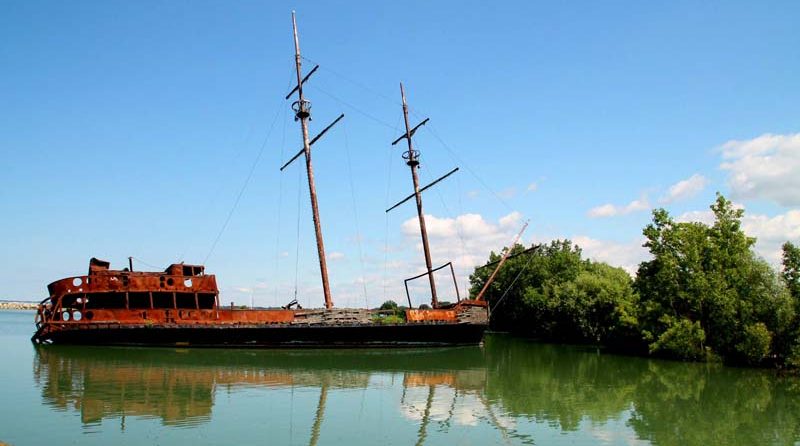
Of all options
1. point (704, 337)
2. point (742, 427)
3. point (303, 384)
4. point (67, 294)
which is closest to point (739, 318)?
point (704, 337)

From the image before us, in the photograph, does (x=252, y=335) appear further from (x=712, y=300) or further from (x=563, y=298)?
(x=563, y=298)

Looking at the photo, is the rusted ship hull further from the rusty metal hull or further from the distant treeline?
the distant treeline

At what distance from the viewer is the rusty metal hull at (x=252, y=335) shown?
3070cm

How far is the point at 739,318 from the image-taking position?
27.0 m

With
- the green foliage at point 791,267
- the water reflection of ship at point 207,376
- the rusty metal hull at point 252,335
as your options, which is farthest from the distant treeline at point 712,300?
the rusty metal hull at point 252,335

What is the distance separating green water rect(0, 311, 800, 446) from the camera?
12.1 m

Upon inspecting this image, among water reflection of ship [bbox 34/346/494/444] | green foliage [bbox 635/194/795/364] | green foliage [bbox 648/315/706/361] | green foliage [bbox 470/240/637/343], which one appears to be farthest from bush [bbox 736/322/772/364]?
water reflection of ship [bbox 34/346/494/444]

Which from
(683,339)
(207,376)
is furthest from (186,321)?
(683,339)

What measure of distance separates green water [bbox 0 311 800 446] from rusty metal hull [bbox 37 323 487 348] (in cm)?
326

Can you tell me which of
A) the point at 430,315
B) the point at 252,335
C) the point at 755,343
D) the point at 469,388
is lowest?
the point at 469,388

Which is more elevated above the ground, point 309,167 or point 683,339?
point 309,167

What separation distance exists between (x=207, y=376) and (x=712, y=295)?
23092mm

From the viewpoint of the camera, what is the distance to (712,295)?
27.6 metres

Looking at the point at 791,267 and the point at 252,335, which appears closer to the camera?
the point at 791,267
